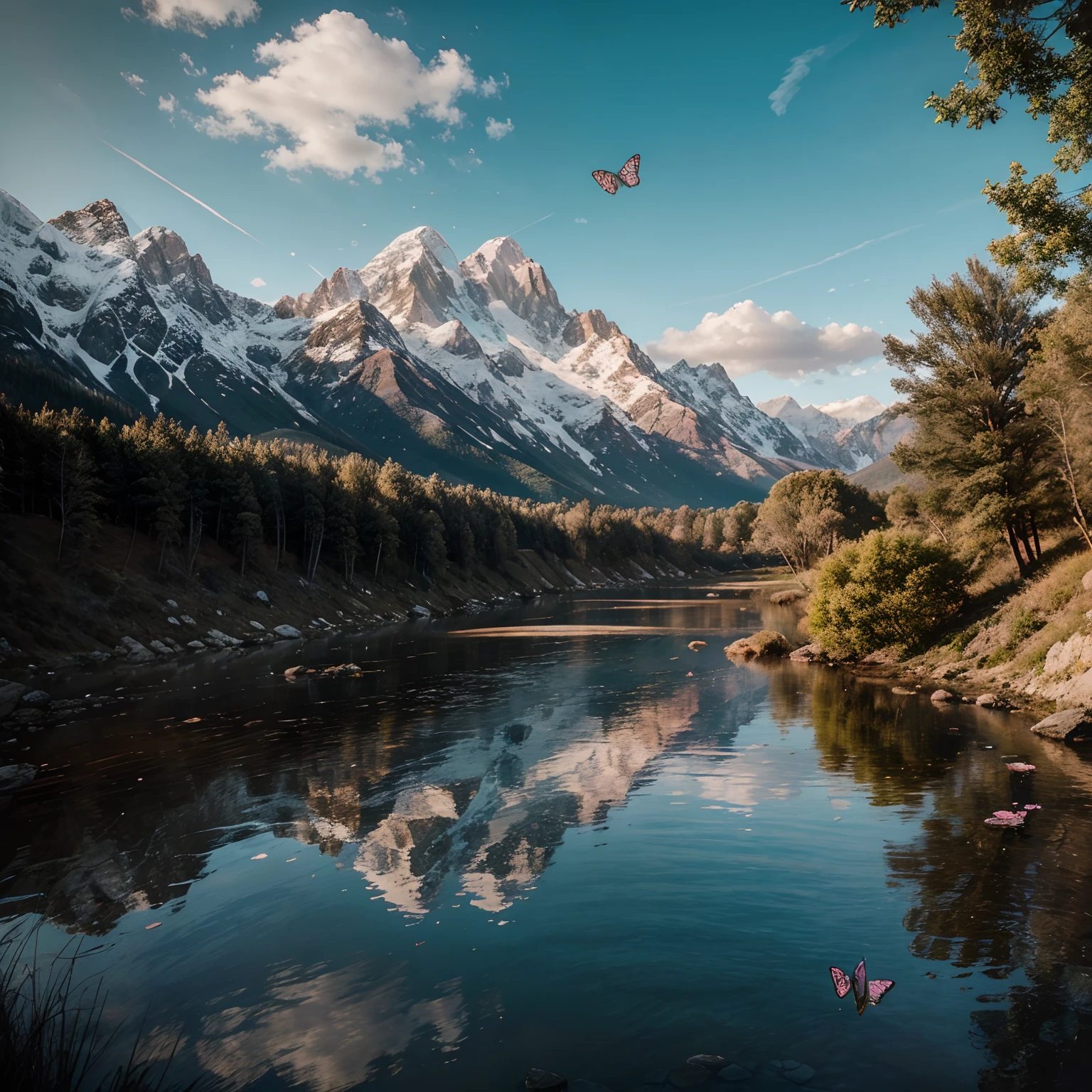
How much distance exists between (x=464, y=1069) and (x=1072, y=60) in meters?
25.1

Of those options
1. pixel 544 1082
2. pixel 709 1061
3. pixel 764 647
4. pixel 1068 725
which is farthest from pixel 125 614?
pixel 1068 725

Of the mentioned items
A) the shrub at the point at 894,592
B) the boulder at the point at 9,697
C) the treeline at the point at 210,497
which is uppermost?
the treeline at the point at 210,497

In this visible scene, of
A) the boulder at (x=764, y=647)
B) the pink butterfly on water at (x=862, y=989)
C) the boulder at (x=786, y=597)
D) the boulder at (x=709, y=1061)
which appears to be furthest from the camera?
the boulder at (x=786, y=597)

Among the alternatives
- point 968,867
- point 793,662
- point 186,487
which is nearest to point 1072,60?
point 968,867

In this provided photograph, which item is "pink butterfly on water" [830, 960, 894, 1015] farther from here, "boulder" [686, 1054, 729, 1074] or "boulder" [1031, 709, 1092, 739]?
"boulder" [1031, 709, 1092, 739]

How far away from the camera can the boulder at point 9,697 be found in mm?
39969

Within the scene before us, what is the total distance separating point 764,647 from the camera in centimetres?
6272

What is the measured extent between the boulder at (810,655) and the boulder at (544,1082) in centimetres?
5217

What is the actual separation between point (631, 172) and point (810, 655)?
46.2 m

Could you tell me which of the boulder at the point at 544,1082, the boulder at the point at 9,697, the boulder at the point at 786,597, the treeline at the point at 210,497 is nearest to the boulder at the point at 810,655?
the boulder at the point at 544,1082

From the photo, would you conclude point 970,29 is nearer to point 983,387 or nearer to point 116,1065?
point 116,1065

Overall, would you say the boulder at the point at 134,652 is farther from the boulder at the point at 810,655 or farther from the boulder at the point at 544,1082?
the boulder at the point at 544,1082

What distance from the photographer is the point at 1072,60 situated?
16688 millimetres

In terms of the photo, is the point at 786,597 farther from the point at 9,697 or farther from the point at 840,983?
the point at 840,983
